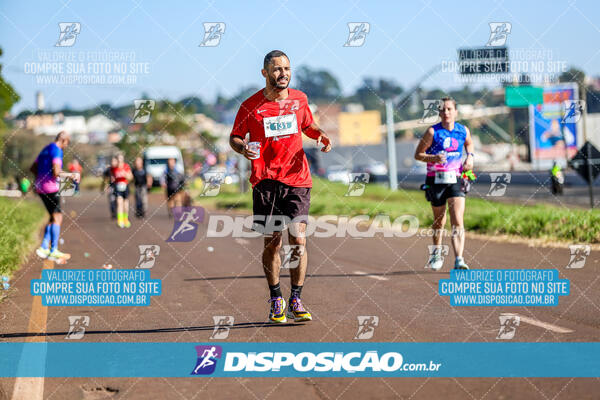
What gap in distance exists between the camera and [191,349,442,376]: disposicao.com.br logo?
5414mm

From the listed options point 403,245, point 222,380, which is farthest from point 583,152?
point 222,380

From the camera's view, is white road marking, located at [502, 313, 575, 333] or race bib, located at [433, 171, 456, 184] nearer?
white road marking, located at [502, 313, 575, 333]

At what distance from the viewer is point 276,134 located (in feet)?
22.9

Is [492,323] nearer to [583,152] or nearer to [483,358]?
[483,358]

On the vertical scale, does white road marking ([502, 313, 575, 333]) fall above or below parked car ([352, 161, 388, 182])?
above

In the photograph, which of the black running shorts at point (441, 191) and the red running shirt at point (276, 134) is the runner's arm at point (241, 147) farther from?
the black running shorts at point (441, 191)

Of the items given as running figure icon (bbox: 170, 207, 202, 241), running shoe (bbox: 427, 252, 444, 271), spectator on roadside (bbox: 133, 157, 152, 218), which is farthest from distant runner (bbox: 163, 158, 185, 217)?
running shoe (bbox: 427, 252, 444, 271)

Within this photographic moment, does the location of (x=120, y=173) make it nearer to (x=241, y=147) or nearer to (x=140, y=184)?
(x=140, y=184)

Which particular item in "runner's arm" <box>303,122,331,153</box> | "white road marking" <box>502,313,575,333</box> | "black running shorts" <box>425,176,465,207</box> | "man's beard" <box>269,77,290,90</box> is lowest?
"white road marking" <box>502,313,575,333</box>

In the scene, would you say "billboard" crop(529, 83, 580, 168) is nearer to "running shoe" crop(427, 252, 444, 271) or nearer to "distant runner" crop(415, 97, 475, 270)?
"running shoe" crop(427, 252, 444, 271)

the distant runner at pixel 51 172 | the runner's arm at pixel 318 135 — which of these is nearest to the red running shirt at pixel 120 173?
the distant runner at pixel 51 172

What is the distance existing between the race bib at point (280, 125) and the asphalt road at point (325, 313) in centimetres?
155

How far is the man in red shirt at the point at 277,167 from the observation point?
6.96 meters

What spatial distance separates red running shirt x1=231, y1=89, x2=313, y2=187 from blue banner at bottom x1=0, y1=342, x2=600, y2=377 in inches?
59.1
